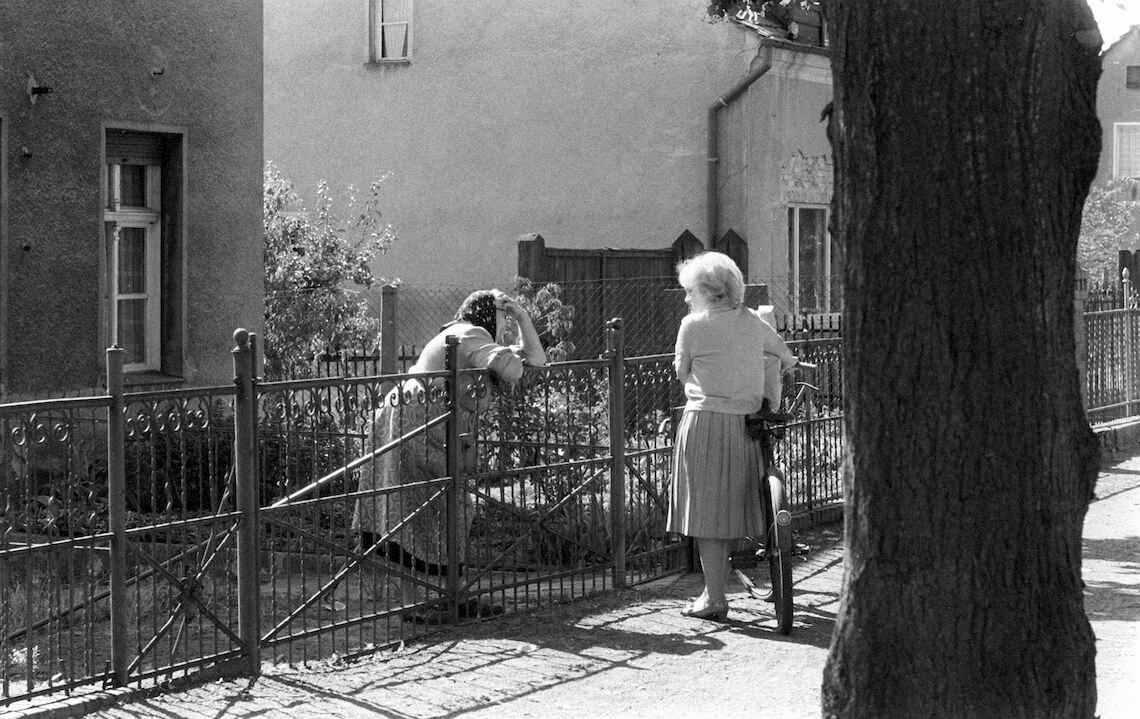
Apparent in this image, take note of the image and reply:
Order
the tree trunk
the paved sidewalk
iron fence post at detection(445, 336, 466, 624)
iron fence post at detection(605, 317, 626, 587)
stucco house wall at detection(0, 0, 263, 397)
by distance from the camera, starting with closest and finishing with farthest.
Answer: the tree trunk → the paved sidewalk → iron fence post at detection(445, 336, 466, 624) → iron fence post at detection(605, 317, 626, 587) → stucco house wall at detection(0, 0, 263, 397)

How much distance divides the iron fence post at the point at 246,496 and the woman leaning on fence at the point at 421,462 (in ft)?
2.64

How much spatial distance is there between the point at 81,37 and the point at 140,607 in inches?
263

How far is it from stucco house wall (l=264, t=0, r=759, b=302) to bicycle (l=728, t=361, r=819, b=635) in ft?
38.7

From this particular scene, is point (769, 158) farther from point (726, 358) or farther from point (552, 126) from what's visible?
point (726, 358)

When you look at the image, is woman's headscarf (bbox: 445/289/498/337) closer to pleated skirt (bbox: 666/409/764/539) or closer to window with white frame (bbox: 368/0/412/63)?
pleated skirt (bbox: 666/409/764/539)

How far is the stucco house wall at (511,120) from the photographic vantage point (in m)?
20.5

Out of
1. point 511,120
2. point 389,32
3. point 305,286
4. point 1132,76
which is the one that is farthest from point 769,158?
point 1132,76

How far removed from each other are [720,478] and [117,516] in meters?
3.23

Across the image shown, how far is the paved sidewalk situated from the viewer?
6.64 m

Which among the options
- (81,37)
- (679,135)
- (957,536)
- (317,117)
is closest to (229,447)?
(957,536)

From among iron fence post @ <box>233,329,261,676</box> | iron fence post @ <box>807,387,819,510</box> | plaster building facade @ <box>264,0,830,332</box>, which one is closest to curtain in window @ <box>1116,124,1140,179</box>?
plaster building facade @ <box>264,0,830,332</box>

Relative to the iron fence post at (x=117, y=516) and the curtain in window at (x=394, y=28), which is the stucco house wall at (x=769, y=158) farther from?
the iron fence post at (x=117, y=516)

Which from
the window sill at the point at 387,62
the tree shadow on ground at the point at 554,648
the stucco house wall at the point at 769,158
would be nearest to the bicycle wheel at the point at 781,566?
the tree shadow on ground at the point at 554,648

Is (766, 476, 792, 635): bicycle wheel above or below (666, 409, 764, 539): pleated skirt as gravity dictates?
below
